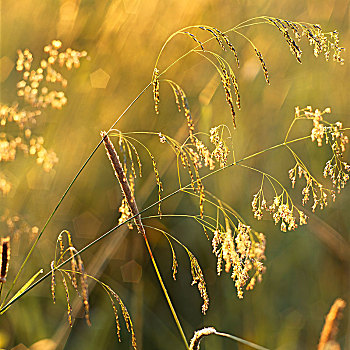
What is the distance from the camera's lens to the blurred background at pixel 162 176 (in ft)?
3.72

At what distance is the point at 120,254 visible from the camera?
4.01 ft

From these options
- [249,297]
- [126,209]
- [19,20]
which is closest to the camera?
[126,209]

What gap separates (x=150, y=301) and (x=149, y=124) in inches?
16.7

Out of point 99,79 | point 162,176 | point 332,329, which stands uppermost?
point 99,79

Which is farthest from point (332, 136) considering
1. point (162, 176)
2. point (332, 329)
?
point (162, 176)

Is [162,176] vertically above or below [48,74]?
below

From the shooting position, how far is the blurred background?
113cm

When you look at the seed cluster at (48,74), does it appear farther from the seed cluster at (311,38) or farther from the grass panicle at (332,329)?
the grass panicle at (332,329)

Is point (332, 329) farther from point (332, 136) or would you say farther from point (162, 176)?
point (162, 176)

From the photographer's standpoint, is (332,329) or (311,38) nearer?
(332,329)

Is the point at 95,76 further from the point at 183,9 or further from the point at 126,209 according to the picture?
the point at 126,209

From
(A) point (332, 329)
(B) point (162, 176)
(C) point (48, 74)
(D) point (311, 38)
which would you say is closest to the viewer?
(A) point (332, 329)

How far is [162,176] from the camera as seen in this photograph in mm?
1300

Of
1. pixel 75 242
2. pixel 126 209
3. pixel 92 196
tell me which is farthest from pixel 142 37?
pixel 126 209
